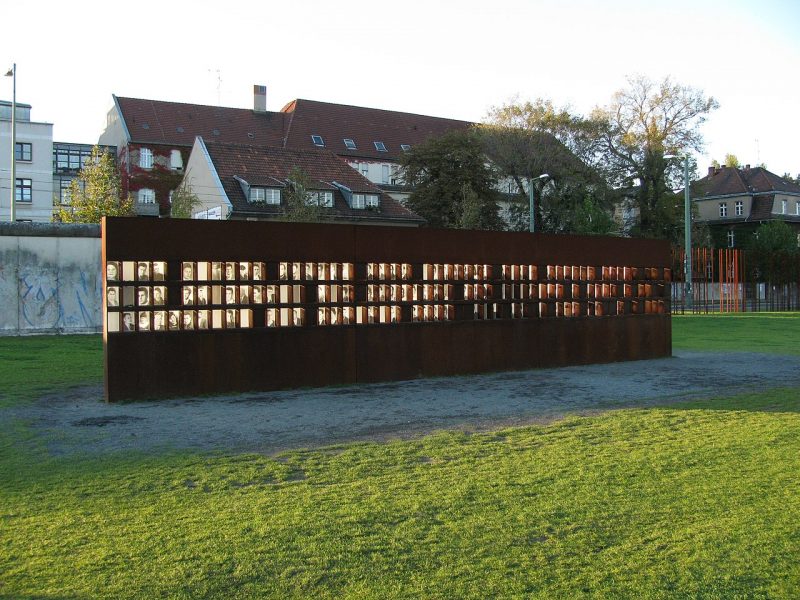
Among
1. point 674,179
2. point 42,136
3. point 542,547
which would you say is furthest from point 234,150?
point 542,547

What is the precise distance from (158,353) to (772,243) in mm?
64217

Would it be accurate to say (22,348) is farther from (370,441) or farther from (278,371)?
(370,441)

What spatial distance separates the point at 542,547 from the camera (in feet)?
17.8

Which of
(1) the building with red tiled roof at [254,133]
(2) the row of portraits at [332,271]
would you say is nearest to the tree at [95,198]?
(1) the building with red tiled roof at [254,133]

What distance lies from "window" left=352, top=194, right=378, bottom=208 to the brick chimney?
25128mm

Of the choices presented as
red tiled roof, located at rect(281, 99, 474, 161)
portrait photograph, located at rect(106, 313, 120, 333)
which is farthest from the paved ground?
red tiled roof, located at rect(281, 99, 474, 161)

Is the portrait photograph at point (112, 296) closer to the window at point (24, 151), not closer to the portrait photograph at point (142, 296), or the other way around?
the portrait photograph at point (142, 296)

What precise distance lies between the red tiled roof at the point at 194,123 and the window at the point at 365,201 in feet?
66.9

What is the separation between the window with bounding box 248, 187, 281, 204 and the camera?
5241 centimetres

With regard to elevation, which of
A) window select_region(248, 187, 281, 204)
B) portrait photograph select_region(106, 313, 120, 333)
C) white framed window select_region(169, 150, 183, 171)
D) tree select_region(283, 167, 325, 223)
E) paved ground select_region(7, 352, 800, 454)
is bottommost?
paved ground select_region(7, 352, 800, 454)

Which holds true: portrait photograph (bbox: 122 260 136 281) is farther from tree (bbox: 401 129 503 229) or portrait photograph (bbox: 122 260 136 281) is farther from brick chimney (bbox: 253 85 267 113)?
brick chimney (bbox: 253 85 267 113)

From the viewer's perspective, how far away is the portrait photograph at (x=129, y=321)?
12539 millimetres

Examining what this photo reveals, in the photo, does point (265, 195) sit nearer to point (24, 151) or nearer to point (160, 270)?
point (24, 151)

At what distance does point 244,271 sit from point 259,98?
67724 millimetres
